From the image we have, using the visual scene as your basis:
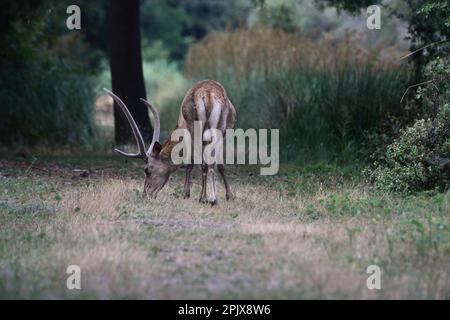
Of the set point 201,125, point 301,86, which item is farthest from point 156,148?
point 301,86

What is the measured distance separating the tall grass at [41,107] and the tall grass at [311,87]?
3186 millimetres

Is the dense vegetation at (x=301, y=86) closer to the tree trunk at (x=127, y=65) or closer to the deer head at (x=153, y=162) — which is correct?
the tree trunk at (x=127, y=65)

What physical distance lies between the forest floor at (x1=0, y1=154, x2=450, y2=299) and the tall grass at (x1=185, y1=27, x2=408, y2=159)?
3.21 metres

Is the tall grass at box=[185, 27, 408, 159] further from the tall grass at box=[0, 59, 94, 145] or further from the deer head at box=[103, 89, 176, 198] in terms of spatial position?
the deer head at box=[103, 89, 176, 198]

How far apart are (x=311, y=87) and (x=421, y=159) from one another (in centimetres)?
551

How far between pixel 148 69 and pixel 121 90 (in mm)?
15576

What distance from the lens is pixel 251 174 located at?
14.2 m

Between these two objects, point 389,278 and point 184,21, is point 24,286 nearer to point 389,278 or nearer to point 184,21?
point 389,278

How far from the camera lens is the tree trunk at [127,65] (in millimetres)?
17391

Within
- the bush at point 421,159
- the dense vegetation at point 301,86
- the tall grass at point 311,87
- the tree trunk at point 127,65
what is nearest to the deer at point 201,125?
the bush at point 421,159

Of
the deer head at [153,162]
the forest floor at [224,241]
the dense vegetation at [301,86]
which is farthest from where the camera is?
the dense vegetation at [301,86]

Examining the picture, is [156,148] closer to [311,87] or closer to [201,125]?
[201,125]
